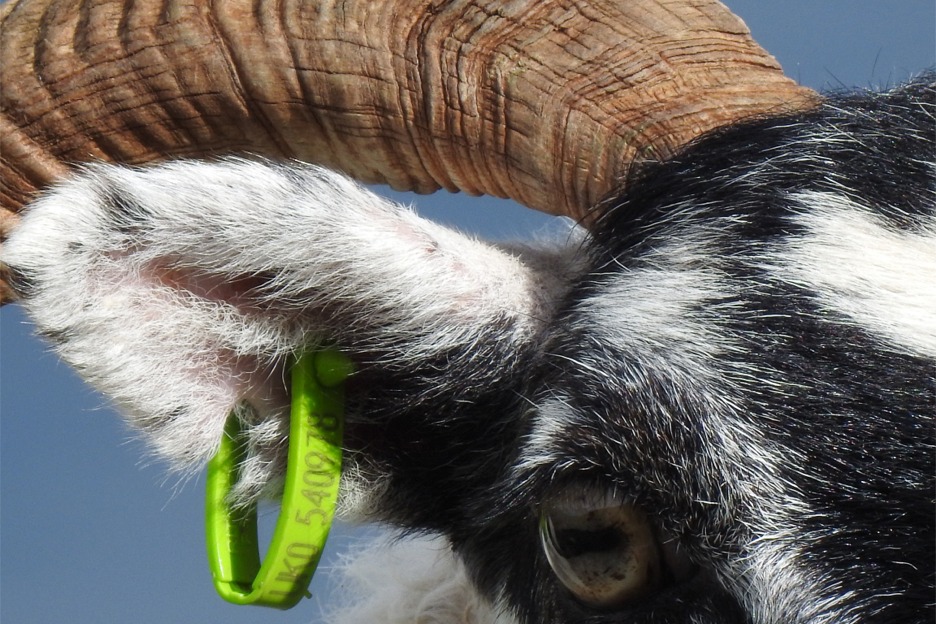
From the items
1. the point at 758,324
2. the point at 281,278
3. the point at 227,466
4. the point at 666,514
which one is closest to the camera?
the point at 666,514

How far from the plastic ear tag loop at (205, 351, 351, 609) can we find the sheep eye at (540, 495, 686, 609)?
0.77 metres

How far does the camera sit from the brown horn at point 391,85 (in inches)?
130

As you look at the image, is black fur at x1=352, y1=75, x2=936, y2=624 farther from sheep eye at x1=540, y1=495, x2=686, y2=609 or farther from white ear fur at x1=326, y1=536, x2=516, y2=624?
white ear fur at x1=326, y1=536, x2=516, y2=624

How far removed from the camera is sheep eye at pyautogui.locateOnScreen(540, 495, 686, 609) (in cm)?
251

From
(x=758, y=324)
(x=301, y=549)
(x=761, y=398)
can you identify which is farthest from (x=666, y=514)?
(x=301, y=549)

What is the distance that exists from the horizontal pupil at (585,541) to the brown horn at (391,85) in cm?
121

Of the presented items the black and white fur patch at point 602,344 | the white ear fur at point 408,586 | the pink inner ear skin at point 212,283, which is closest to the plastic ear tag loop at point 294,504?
the black and white fur patch at point 602,344

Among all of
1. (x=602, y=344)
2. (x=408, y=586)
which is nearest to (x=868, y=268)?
(x=602, y=344)

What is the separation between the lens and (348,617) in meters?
4.62

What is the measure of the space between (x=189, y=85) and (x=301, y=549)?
1.50m

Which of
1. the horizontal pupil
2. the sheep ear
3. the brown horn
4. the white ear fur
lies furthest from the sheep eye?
the brown horn

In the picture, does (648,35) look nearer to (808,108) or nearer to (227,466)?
(808,108)

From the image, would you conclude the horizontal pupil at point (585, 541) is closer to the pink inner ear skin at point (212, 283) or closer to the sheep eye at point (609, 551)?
the sheep eye at point (609, 551)

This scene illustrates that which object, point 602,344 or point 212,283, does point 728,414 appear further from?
point 212,283
